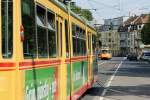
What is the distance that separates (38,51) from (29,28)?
2.68ft

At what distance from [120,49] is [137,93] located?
581 ft

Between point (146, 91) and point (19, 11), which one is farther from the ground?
point (19, 11)

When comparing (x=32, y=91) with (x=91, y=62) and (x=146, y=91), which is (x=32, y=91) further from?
(x=146, y=91)

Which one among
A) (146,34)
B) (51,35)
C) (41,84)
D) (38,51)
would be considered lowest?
(41,84)

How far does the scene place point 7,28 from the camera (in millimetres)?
8023

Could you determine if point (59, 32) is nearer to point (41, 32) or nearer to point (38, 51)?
point (41, 32)

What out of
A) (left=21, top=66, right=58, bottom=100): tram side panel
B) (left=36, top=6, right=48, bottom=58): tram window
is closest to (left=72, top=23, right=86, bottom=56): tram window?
(left=21, top=66, right=58, bottom=100): tram side panel

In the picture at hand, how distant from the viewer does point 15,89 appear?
8.00 metres

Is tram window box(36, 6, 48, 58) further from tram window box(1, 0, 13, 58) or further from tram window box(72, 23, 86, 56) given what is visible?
tram window box(72, 23, 86, 56)

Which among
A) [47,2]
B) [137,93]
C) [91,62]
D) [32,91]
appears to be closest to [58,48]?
[47,2]

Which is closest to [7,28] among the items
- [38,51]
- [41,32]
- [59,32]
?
[38,51]

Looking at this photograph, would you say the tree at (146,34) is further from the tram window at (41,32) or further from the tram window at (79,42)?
the tram window at (41,32)

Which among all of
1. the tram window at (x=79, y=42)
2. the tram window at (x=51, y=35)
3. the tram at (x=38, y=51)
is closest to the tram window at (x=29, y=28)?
the tram at (x=38, y=51)

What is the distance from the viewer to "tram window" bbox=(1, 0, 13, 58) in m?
7.99
